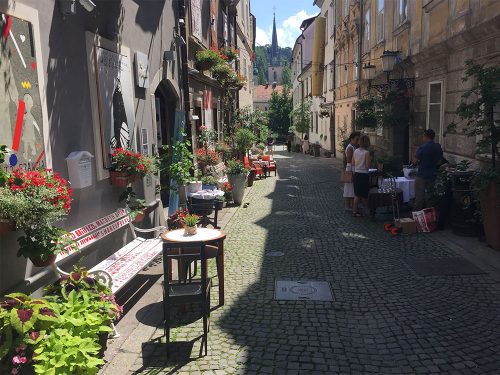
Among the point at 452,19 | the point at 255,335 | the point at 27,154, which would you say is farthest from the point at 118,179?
the point at 452,19

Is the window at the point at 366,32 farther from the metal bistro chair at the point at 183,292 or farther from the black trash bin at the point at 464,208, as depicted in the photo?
the metal bistro chair at the point at 183,292

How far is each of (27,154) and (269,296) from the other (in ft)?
10.2

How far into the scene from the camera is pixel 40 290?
4.24 meters

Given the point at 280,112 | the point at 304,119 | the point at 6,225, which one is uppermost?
the point at 280,112

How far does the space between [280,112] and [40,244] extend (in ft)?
168

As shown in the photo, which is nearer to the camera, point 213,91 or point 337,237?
point 337,237

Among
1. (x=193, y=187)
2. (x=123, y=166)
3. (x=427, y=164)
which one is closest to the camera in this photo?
(x=123, y=166)

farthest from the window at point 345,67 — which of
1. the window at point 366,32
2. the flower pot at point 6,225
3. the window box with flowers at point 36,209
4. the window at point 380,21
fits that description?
the flower pot at point 6,225

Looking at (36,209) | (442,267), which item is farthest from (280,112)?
(36,209)

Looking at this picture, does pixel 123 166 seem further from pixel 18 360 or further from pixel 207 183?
pixel 207 183

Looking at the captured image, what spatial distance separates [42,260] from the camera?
3867mm

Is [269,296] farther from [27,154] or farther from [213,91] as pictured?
[213,91]

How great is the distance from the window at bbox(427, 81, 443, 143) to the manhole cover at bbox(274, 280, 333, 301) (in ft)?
20.5

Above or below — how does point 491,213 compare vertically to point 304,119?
below
